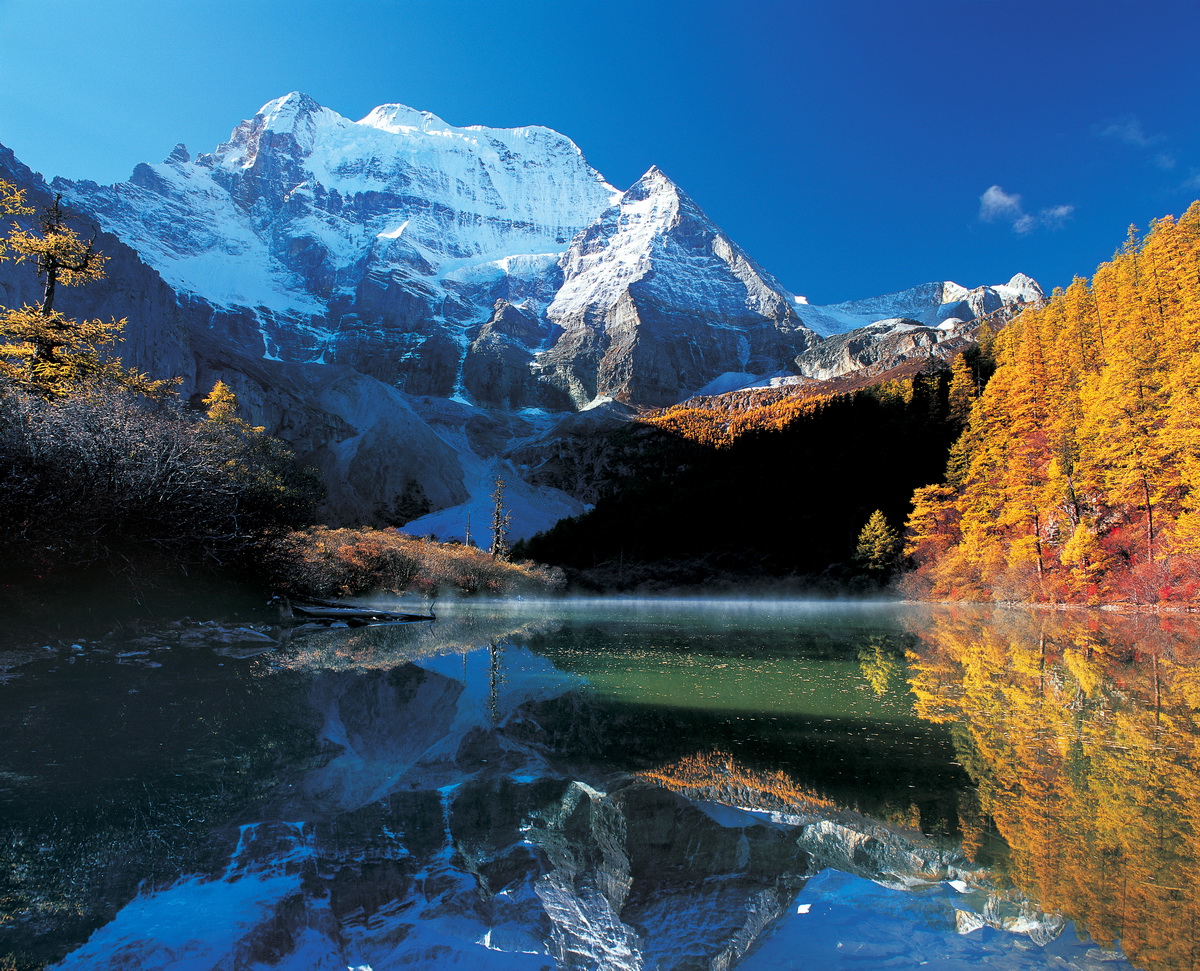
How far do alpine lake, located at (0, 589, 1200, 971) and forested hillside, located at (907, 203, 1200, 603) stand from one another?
17.2m

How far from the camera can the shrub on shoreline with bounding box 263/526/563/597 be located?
27.0 metres

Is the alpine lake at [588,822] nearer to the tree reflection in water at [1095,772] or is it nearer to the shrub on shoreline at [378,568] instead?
the tree reflection in water at [1095,772]

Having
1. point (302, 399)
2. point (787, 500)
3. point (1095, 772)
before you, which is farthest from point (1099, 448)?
point (302, 399)

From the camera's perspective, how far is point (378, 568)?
49125 mm

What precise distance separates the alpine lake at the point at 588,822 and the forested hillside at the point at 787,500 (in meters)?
55.8

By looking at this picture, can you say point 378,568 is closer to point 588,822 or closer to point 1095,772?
point 588,822

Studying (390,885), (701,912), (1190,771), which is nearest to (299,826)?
(390,885)

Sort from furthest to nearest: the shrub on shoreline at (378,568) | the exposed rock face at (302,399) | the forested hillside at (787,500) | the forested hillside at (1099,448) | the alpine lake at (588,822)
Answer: the exposed rock face at (302,399), the forested hillside at (787,500), the shrub on shoreline at (378,568), the forested hillside at (1099,448), the alpine lake at (588,822)

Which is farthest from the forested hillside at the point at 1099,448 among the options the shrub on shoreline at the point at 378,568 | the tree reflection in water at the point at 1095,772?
the shrub on shoreline at the point at 378,568

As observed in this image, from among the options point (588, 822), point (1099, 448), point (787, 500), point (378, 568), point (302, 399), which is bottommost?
point (588, 822)

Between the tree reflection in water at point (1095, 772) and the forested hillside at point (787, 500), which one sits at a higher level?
the forested hillside at point (787, 500)

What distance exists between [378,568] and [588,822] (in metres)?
46.4

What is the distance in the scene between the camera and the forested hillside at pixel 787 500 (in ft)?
237

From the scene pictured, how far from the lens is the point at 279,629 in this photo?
22.2 m
